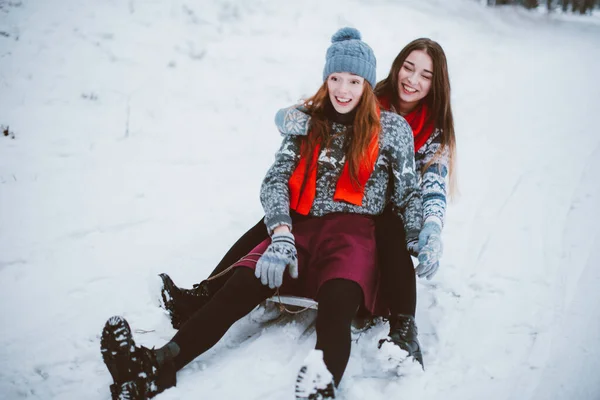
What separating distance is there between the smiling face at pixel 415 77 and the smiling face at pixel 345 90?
0.43m

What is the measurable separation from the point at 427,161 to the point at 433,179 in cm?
11

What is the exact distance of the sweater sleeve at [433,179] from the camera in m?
2.02

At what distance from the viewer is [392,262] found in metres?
1.82

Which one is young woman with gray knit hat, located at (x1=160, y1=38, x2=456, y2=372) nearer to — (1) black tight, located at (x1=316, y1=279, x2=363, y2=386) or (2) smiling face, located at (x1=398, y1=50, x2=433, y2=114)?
(2) smiling face, located at (x1=398, y1=50, x2=433, y2=114)

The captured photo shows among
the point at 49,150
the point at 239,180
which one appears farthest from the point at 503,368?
the point at 49,150

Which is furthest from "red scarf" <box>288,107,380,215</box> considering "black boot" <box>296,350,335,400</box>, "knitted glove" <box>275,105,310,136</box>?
"black boot" <box>296,350,335,400</box>

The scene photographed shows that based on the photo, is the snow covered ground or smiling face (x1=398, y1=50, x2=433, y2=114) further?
smiling face (x1=398, y1=50, x2=433, y2=114)

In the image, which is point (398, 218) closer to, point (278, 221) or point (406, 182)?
point (406, 182)

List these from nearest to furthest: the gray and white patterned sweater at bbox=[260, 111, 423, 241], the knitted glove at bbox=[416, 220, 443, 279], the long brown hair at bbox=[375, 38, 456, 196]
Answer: the knitted glove at bbox=[416, 220, 443, 279] < the gray and white patterned sweater at bbox=[260, 111, 423, 241] < the long brown hair at bbox=[375, 38, 456, 196]

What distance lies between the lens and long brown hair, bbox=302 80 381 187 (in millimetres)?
1889

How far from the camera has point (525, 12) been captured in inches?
364

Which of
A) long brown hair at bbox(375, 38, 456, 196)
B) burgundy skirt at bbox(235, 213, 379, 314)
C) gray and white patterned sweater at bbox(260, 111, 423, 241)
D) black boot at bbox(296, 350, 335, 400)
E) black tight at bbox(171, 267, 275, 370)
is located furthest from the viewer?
long brown hair at bbox(375, 38, 456, 196)

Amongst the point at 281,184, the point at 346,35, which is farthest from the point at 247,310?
the point at 346,35

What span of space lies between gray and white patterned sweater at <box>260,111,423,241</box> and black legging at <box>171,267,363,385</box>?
1.10ft
